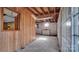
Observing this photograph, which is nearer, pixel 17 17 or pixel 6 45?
pixel 6 45

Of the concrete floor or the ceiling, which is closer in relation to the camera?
the concrete floor

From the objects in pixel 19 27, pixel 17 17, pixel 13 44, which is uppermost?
pixel 17 17

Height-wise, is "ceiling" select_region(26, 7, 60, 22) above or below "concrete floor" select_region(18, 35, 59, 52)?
above

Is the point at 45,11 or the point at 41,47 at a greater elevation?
the point at 45,11

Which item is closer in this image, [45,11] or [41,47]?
[41,47]

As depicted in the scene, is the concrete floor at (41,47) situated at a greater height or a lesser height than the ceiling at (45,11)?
lesser

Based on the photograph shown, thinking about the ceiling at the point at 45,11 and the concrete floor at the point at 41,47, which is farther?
the ceiling at the point at 45,11
